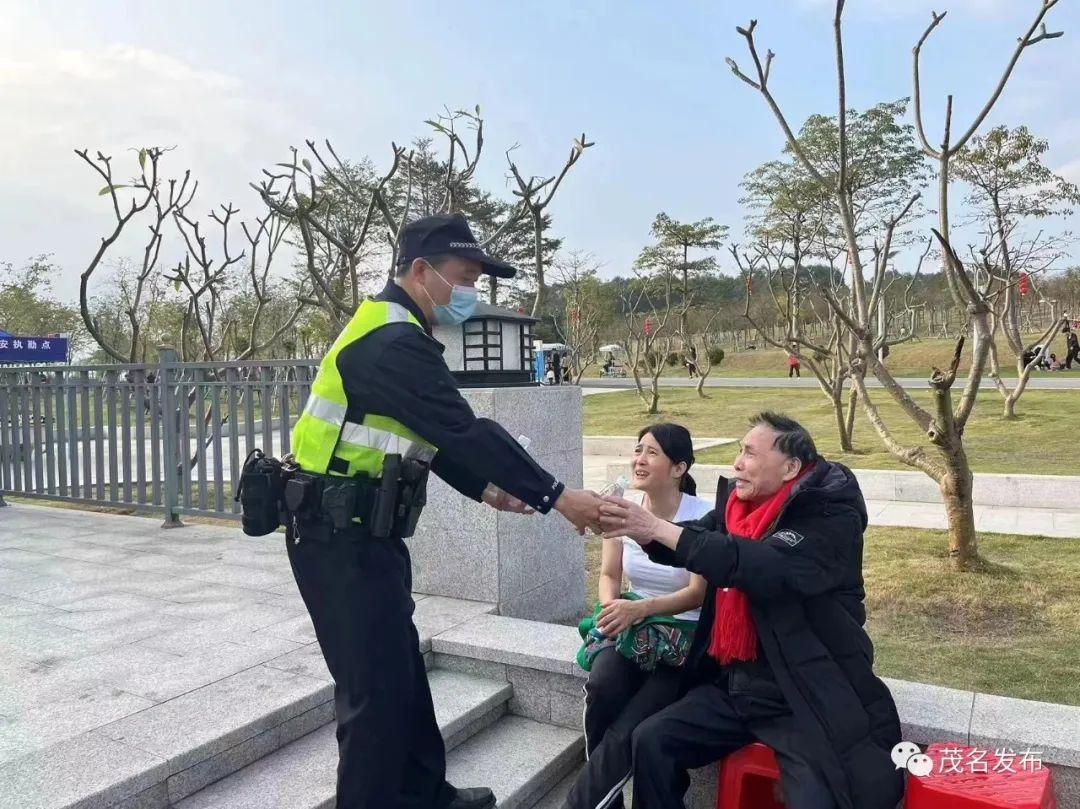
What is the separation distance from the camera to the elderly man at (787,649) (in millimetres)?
2203

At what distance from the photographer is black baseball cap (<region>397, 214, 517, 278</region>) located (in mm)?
2432

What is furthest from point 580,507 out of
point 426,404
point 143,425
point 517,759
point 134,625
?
point 143,425

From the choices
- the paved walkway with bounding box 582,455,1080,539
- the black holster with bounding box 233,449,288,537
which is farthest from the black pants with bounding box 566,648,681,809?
A: the paved walkway with bounding box 582,455,1080,539

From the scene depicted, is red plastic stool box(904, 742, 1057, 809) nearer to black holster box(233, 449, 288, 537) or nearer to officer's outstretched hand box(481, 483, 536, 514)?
officer's outstretched hand box(481, 483, 536, 514)

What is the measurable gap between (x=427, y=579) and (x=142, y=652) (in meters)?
1.40

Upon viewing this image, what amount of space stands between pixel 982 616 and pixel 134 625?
4876mm

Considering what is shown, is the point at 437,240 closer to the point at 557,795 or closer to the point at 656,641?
the point at 656,641

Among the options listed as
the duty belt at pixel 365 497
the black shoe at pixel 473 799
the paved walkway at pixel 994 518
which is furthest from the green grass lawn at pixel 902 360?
the duty belt at pixel 365 497

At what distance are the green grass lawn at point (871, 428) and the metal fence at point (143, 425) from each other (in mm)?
7732

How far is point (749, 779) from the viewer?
2469 mm

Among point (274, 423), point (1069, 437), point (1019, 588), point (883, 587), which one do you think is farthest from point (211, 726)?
point (1069, 437)

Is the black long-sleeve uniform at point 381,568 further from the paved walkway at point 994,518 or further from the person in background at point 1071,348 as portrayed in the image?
the person in background at point 1071,348

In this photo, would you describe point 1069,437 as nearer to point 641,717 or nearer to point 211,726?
point 641,717

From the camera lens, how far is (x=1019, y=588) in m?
5.53
